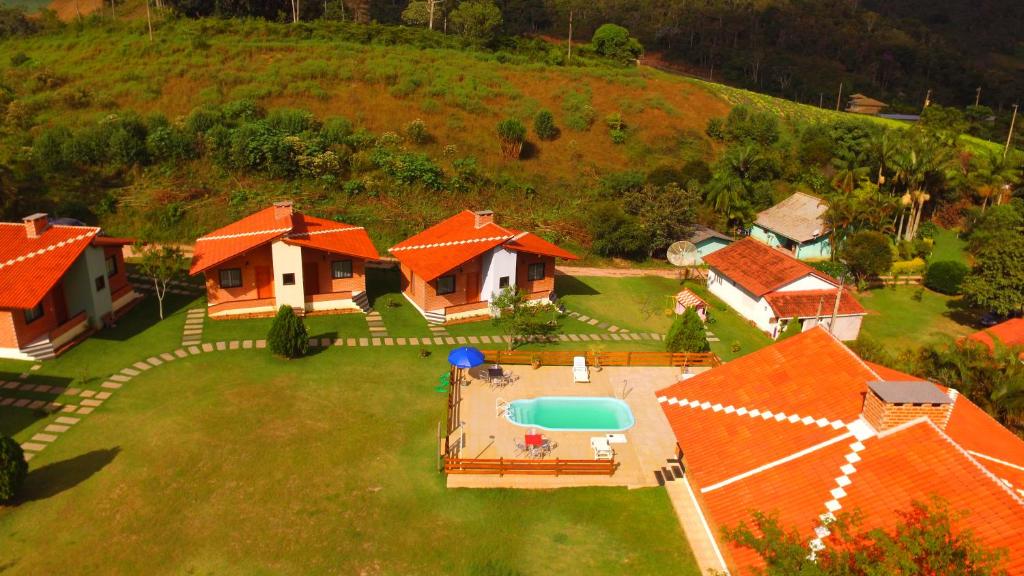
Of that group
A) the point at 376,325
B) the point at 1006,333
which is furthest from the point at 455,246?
the point at 1006,333

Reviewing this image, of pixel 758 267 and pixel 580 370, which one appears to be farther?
pixel 758 267

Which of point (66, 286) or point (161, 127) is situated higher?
point (161, 127)

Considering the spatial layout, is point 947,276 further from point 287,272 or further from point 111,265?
point 111,265

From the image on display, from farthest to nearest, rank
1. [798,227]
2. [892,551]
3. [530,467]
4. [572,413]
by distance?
[798,227] < [572,413] < [530,467] < [892,551]

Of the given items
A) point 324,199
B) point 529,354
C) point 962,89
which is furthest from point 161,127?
point 962,89

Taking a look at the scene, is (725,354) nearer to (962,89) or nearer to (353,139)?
(353,139)

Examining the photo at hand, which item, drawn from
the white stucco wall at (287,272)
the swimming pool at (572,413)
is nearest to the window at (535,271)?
the swimming pool at (572,413)

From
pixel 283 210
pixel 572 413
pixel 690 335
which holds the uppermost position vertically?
pixel 283 210
